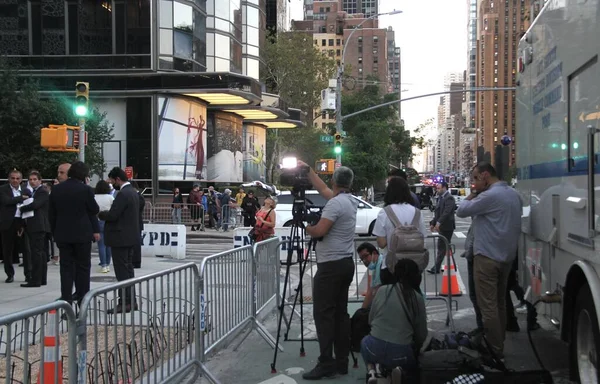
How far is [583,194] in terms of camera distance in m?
4.46

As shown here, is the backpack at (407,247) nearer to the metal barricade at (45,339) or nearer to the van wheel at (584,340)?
the van wheel at (584,340)

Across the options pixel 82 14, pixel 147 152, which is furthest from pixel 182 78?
pixel 82 14

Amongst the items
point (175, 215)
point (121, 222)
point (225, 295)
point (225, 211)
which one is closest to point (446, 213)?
point (121, 222)

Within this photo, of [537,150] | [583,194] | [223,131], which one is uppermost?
[223,131]

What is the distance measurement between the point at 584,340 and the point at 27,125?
94.5 ft

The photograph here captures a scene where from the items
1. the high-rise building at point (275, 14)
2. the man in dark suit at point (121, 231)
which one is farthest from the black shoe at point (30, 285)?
the high-rise building at point (275, 14)

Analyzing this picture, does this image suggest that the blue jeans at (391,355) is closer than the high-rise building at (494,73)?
Yes

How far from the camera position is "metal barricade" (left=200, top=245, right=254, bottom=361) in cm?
599

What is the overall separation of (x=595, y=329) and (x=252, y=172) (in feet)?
145

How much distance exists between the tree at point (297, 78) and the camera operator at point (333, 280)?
49544 mm

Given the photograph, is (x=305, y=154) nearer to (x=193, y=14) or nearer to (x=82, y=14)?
(x=193, y=14)

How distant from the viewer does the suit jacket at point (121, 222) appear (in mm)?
8484

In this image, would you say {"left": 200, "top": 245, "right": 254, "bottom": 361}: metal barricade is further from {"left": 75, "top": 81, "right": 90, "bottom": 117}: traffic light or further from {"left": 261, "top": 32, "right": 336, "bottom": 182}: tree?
{"left": 261, "top": 32, "right": 336, "bottom": 182}: tree

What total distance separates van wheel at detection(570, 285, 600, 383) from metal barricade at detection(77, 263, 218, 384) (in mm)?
2975
